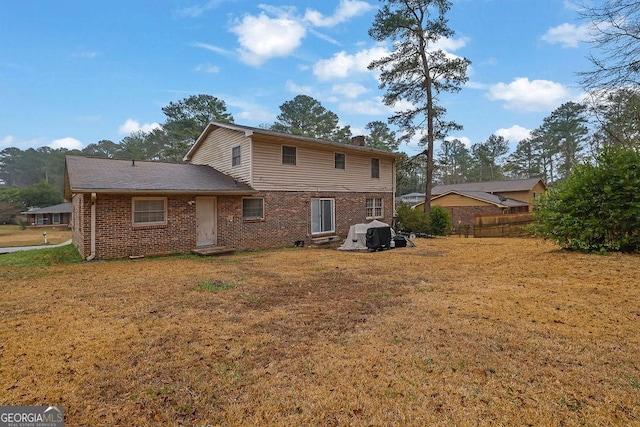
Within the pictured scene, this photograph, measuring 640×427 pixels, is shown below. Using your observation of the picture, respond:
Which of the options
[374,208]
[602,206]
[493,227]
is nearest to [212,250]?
[374,208]

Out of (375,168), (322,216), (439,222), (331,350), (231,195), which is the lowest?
(331,350)

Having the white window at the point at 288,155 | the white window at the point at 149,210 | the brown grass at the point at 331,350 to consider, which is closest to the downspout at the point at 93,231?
the white window at the point at 149,210

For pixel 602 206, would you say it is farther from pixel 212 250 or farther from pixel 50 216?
pixel 50 216

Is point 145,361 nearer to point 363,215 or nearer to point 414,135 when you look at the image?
point 363,215

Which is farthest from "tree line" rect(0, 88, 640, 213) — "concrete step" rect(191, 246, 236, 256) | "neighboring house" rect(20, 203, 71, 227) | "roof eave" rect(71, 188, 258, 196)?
"concrete step" rect(191, 246, 236, 256)

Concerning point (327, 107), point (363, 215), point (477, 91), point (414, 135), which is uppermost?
point (327, 107)

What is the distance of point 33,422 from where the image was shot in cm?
237

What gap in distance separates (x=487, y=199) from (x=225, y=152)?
73.3ft

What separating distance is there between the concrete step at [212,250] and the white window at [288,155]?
4.37 m

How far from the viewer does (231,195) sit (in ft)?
39.2

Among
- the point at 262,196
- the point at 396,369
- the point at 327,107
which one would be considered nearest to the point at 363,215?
the point at 262,196

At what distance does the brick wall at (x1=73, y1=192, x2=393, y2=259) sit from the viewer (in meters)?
9.65

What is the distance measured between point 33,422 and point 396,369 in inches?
119

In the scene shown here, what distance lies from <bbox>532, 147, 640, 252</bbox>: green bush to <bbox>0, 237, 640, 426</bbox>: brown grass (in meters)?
1.44
